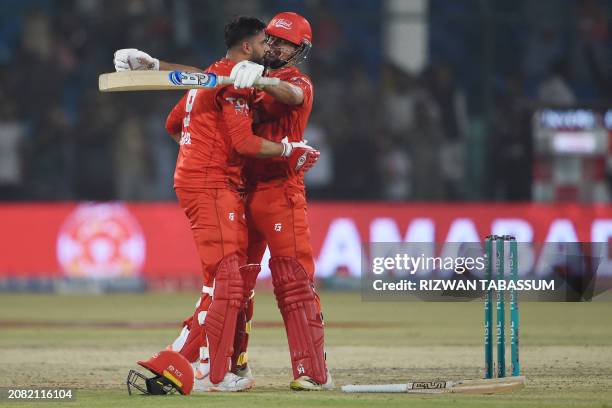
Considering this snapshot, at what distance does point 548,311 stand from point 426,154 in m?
3.69

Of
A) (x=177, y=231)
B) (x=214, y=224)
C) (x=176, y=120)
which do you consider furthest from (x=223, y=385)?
(x=177, y=231)

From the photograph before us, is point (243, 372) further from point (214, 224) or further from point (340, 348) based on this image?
point (340, 348)

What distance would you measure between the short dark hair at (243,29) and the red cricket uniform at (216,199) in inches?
6.3

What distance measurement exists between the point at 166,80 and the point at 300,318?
68.8 inches

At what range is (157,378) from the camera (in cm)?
807

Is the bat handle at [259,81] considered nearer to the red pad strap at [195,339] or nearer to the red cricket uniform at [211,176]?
the red cricket uniform at [211,176]

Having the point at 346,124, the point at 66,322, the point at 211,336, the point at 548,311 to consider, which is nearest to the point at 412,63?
the point at 346,124

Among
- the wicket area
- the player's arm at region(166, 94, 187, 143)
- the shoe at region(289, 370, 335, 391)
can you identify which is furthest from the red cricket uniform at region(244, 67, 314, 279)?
the wicket area

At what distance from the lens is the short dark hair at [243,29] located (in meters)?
8.52

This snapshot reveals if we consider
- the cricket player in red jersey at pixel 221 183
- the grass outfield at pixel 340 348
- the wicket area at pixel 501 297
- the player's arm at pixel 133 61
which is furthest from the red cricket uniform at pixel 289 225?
the wicket area at pixel 501 297

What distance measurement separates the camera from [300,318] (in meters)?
8.44

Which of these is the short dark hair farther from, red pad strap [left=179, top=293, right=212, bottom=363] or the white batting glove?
red pad strap [left=179, top=293, right=212, bottom=363]

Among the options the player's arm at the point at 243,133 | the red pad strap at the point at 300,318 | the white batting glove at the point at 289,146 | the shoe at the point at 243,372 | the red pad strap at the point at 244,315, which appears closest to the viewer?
the player's arm at the point at 243,133

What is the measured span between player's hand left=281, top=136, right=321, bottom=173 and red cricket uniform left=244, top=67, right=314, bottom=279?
0.27 feet
